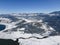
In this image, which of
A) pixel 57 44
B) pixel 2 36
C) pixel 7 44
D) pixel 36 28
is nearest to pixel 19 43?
pixel 7 44

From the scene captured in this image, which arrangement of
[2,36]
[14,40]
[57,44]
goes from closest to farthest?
[57,44] → [14,40] → [2,36]

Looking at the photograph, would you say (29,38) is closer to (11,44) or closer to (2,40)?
(11,44)

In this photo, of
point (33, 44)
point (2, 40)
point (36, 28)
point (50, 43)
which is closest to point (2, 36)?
point (2, 40)

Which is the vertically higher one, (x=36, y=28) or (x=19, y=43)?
(x=19, y=43)

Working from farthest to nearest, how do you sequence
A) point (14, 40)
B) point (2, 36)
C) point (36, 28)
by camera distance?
point (36, 28)
point (2, 36)
point (14, 40)

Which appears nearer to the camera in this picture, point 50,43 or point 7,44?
point 50,43

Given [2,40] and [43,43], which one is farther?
[2,40]

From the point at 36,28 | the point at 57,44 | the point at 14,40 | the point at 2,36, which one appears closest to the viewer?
the point at 57,44

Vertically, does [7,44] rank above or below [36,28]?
above

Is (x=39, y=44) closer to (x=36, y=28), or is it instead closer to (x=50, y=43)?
(x=50, y=43)
